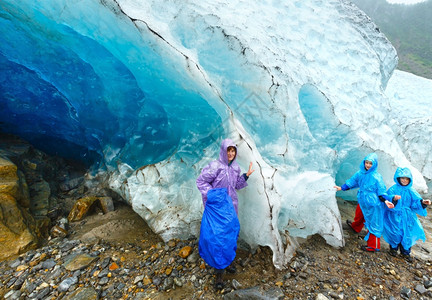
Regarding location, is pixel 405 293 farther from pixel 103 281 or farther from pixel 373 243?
pixel 103 281

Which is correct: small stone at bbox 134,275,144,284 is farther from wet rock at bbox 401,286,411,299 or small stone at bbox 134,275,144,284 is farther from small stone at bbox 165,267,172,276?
wet rock at bbox 401,286,411,299

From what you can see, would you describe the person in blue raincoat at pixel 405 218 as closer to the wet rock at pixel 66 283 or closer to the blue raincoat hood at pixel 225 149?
the blue raincoat hood at pixel 225 149

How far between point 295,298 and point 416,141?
610 centimetres

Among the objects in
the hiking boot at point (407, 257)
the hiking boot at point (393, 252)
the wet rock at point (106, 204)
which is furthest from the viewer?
the wet rock at point (106, 204)

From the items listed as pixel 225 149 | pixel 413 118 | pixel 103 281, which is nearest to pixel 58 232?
pixel 103 281

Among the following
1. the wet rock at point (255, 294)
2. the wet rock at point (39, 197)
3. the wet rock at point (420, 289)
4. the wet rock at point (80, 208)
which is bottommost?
the wet rock at point (39, 197)

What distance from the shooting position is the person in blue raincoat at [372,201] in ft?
10.7

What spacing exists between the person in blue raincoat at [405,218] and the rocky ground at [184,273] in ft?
0.66

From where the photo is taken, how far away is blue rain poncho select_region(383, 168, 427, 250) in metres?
3.19

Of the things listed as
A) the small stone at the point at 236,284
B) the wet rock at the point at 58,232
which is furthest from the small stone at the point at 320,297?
the wet rock at the point at 58,232

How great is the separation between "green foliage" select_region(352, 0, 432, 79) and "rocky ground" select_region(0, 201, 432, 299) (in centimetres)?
3898

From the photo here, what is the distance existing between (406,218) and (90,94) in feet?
17.9

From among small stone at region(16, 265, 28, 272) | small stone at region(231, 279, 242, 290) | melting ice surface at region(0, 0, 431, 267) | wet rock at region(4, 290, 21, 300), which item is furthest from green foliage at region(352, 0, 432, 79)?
wet rock at region(4, 290, 21, 300)

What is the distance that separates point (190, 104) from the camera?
3.31 metres
